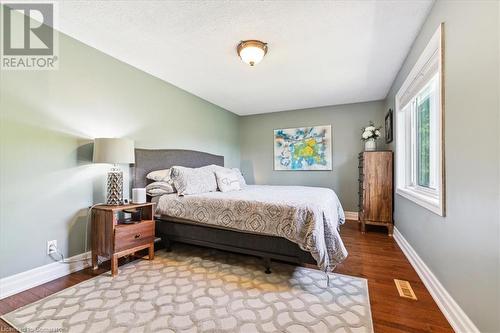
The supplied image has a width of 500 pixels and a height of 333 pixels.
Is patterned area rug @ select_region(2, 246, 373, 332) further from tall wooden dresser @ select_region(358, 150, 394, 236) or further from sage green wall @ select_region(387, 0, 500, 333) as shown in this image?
tall wooden dresser @ select_region(358, 150, 394, 236)

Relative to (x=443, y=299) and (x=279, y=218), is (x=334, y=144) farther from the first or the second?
(x=443, y=299)

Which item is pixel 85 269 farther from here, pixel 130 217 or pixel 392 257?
pixel 392 257

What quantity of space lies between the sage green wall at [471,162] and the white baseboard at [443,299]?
0.18 feet

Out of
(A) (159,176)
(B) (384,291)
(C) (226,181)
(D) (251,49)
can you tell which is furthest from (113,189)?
(B) (384,291)

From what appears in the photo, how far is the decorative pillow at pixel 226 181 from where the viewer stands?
3.25m

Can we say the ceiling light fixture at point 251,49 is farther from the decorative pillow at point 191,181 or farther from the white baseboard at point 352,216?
the white baseboard at point 352,216

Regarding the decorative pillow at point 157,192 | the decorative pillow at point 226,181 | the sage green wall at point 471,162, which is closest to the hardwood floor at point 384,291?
the sage green wall at point 471,162

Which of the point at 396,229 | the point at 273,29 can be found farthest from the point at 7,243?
the point at 396,229

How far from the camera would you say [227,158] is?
516cm

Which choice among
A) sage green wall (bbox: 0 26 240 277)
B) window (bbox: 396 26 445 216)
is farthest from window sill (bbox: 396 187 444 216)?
sage green wall (bbox: 0 26 240 277)

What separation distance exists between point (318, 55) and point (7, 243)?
3.51 m

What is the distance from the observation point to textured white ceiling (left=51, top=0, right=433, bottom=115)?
6.25 ft

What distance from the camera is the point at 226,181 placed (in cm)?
332

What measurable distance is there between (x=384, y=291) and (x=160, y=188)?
101 inches
